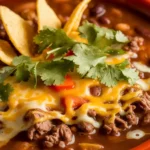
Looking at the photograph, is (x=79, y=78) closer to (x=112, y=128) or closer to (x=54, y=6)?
(x=112, y=128)

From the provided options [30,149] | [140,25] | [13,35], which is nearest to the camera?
[30,149]

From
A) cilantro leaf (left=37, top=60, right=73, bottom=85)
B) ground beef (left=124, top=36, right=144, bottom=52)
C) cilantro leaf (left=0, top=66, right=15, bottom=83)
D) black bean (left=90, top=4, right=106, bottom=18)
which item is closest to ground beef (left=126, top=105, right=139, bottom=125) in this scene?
cilantro leaf (left=37, top=60, right=73, bottom=85)

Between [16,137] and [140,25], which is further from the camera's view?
[140,25]

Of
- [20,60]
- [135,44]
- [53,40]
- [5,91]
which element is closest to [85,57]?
[53,40]

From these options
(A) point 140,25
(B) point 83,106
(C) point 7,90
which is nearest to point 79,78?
(B) point 83,106

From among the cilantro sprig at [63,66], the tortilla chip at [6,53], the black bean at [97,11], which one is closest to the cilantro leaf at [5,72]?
the cilantro sprig at [63,66]

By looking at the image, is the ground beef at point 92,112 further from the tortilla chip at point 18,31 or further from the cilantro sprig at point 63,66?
the tortilla chip at point 18,31

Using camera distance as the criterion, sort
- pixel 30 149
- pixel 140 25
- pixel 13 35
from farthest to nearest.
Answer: pixel 140 25 → pixel 13 35 → pixel 30 149
